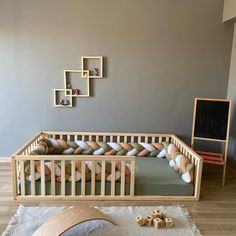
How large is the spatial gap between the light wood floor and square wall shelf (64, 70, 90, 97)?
1.46 m

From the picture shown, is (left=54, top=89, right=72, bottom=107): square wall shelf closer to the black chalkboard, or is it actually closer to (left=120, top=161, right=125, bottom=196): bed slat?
(left=120, top=161, right=125, bottom=196): bed slat

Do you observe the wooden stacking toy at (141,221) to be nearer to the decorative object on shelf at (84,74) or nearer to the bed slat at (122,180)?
the bed slat at (122,180)

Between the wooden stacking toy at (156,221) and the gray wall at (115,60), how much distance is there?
1.64 m

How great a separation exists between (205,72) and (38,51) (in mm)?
2454

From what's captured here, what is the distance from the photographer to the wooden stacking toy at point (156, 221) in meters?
2.30

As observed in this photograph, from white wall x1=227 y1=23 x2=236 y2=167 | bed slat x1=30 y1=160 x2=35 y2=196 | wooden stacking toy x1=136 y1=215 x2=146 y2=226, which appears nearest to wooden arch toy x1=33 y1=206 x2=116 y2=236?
wooden stacking toy x1=136 y1=215 x2=146 y2=226

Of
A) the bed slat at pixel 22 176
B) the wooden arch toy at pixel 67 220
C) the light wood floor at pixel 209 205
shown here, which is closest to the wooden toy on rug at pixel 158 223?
the light wood floor at pixel 209 205

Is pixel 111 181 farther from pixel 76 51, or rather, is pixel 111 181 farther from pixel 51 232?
pixel 76 51

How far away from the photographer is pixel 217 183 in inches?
131

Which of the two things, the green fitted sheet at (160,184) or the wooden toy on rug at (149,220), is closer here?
the wooden toy on rug at (149,220)

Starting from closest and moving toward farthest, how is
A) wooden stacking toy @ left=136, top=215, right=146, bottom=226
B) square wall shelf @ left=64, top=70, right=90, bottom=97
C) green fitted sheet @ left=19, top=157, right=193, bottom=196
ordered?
1. wooden stacking toy @ left=136, top=215, right=146, bottom=226
2. green fitted sheet @ left=19, top=157, right=193, bottom=196
3. square wall shelf @ left=64, top=70, right=90, bottom=97

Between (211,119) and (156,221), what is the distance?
5.53 feet

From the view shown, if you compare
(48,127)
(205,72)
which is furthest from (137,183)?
(205,72)

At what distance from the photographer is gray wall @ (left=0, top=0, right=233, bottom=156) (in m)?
3.56
